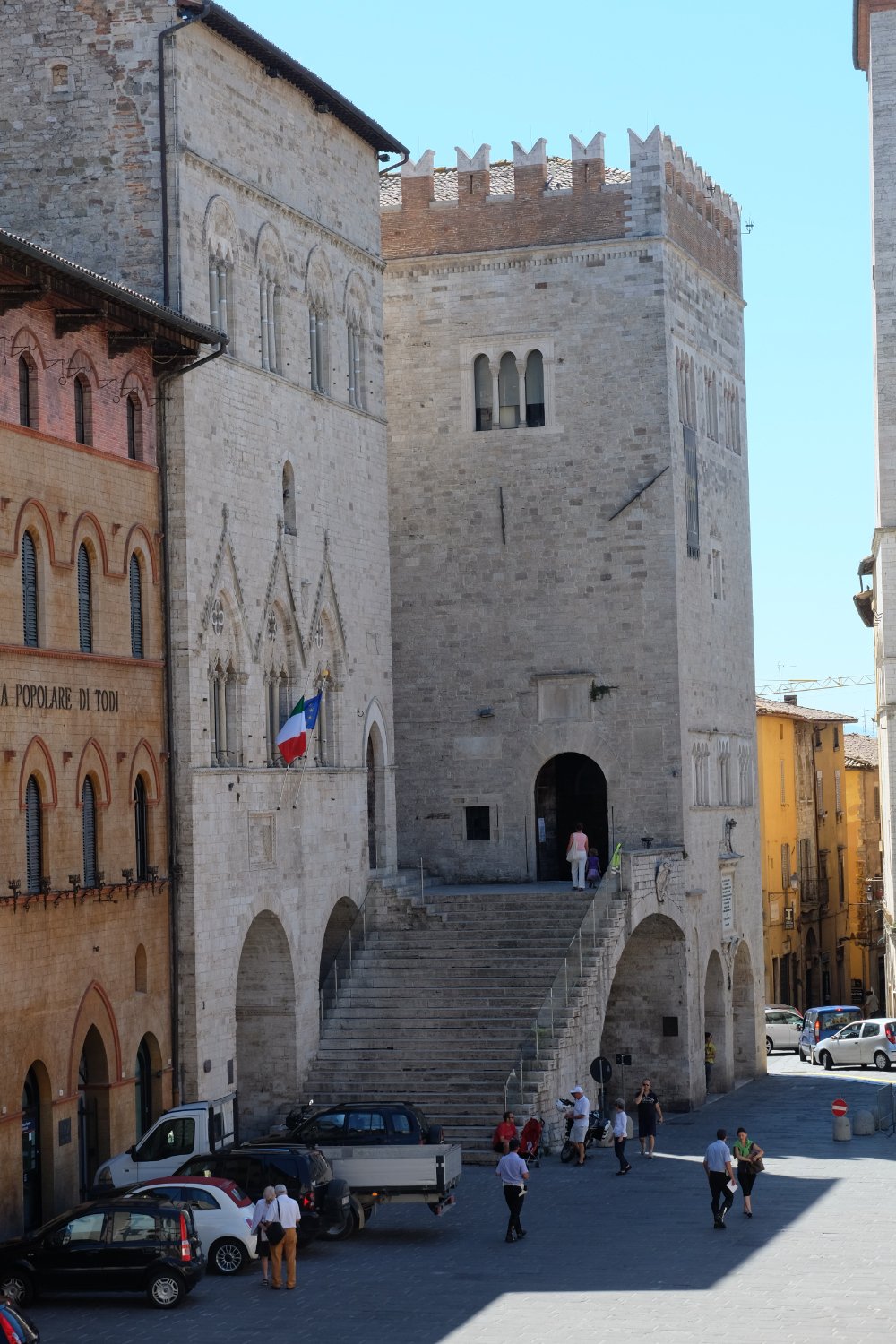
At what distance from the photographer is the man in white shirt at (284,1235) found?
2600 cm

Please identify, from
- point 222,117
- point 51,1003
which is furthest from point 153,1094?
point 222,117

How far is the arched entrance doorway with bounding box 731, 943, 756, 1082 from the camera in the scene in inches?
2061

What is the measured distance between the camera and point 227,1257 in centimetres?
2720

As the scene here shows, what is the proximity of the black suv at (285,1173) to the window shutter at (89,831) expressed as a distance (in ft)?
14.9

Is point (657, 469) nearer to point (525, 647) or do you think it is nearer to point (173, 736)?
point (525, 647)

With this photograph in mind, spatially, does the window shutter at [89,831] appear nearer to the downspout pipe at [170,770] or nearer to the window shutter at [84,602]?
the window shutter at [84,602]

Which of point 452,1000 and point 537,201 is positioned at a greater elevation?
point 537,201

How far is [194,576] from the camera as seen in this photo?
34.1 m

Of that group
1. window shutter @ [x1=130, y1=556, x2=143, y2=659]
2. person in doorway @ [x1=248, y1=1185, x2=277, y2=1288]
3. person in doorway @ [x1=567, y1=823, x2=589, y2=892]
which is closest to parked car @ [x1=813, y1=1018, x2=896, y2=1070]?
person in doorway @ [x1=567, y1=823, x2=589, y2=892]

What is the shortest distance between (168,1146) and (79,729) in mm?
5643

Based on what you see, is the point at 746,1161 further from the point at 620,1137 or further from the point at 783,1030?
the point at 783,1030

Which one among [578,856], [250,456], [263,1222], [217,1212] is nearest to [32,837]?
[217,1212]

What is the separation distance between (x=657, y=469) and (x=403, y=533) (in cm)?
533

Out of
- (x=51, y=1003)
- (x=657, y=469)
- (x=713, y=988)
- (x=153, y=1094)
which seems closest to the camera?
(x=51, y=1003)
